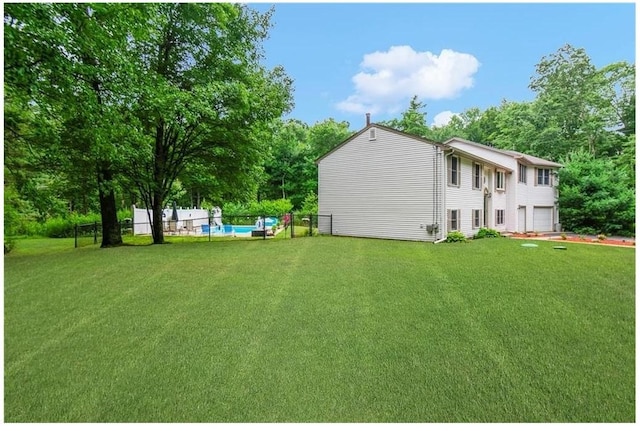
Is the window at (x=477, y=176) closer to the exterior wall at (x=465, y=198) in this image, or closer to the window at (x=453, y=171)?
the exterior wall at (x=465, y=198)

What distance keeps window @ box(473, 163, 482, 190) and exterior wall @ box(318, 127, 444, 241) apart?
9.38 ft

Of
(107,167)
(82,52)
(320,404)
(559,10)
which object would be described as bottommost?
(320,404)

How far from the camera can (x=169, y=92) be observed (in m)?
8.80

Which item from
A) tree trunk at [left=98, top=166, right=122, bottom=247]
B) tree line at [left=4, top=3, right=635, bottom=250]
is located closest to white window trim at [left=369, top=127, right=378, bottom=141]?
tree line at [left=4, top=3, right=635, bottom=250]

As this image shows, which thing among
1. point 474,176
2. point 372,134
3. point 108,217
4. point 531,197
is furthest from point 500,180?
point 108,217

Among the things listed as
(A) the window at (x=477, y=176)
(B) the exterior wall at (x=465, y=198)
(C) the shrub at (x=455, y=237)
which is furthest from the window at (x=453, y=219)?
(A) the window at (x=477, y=176)

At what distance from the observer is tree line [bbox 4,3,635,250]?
6.13 metres

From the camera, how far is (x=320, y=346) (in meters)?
3.07

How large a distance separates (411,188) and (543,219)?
9.21 m

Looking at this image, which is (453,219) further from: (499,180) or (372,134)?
(499,180)

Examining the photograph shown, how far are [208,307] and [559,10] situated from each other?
5.49m

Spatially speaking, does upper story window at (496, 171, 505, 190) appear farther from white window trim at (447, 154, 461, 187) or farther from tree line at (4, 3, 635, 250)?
white window trim at (447, 154, 461, 187)

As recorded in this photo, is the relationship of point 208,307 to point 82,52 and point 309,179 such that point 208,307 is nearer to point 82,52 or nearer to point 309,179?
point 82,52

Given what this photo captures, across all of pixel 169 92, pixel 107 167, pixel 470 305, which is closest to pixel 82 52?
pixel 169 92
